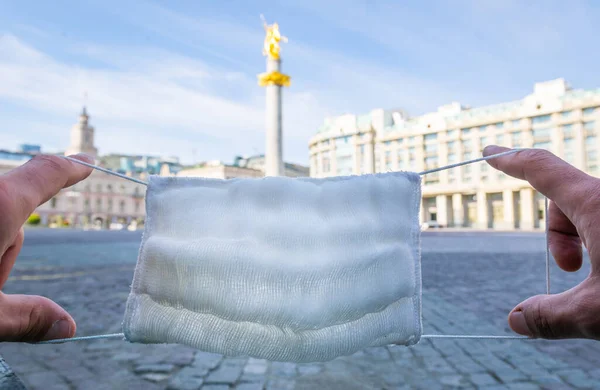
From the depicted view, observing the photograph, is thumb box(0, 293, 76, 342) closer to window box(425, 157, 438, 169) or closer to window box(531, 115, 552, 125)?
window box(531, 115, 552, 125)

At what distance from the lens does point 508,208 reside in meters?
54.0

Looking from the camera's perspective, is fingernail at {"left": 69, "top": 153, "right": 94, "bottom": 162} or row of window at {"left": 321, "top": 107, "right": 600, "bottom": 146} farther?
row of window at {"left": 321, "top": 107, "right": 600, "bottom": 146}

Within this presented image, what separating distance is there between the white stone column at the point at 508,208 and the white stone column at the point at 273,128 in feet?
120

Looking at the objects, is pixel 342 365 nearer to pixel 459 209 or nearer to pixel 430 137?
pixel 459 209

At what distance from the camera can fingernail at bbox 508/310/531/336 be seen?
1636 mm

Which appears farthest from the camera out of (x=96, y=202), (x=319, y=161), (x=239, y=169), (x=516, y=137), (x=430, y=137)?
(x=96, y=202)

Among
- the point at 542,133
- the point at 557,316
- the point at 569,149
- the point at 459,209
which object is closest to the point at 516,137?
the point at 542,133

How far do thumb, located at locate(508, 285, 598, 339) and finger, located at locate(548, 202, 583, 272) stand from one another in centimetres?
43

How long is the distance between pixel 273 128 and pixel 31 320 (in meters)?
26.0

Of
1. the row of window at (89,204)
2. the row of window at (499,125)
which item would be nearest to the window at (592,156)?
the row of window at (499,125)

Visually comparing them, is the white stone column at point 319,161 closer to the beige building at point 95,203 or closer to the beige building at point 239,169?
the beige building at point 239,169

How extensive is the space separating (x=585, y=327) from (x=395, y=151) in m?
65.6

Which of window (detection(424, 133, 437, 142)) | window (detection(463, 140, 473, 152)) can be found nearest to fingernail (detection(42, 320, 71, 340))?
window (detection(463, 140, 473, 152))

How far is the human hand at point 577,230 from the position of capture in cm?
136
